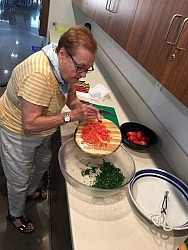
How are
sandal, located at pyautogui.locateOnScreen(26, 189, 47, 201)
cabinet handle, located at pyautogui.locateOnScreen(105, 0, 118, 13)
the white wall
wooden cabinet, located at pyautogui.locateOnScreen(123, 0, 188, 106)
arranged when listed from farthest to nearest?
the white wall → sandal, located at pyautogui.locateOnScreen(26, 189, 47, 201) → cabinet handle, located at pyautogui.locateOnScreen(105, 0, 118, 13) → wooden cabinet, located at pyautogui.locateOnScreen(123, 0, 188, 106)

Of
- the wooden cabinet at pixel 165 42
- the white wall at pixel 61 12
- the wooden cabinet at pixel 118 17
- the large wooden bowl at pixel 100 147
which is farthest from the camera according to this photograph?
the white wall at pixel 61 12

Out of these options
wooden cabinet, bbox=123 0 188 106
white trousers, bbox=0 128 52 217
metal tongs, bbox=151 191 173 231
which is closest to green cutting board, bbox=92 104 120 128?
white trousers, bbox=0 128 52 217

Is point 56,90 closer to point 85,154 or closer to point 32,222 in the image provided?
point 85,154

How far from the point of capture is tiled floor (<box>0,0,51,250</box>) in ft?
5.02

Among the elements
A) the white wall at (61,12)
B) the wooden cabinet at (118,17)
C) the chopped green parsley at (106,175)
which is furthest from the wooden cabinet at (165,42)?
the white wall at (61,12)

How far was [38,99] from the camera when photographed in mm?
925

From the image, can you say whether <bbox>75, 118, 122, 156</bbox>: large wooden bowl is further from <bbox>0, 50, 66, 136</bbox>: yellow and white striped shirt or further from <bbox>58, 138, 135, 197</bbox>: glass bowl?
<bbox>0, 50, 66, 136</bbox>: yellow and white striped shirt

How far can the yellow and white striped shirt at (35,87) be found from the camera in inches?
36.0

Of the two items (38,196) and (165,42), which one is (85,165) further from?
(38,196)

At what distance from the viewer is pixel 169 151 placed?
1.25 m

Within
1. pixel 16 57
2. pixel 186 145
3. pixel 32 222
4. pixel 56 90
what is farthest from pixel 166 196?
pixel 16 57

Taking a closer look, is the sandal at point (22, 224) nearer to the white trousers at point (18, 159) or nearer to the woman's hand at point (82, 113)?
the white trousers at point (18, 159)

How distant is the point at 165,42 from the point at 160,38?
51mm

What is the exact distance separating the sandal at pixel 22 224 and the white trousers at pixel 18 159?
81mm
